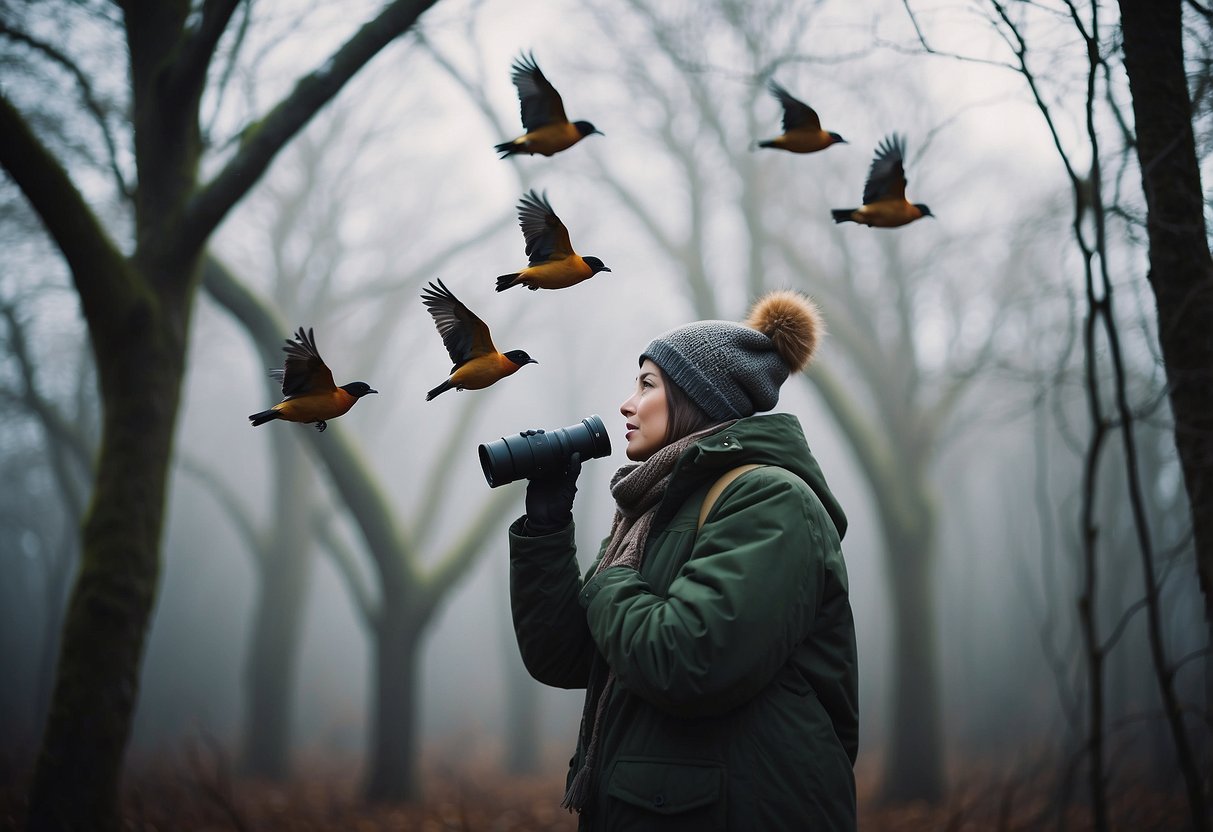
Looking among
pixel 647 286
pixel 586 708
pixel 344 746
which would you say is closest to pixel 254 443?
pixel 344 746

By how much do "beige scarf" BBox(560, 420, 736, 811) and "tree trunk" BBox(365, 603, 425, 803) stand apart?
19.3 ft

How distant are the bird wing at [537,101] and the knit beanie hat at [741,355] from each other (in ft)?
1.78

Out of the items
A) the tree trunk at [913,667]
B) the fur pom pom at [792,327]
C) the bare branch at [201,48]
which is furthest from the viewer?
the tree trunk at [913,667]

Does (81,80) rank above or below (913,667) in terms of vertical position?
above

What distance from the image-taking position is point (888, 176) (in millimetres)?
1848

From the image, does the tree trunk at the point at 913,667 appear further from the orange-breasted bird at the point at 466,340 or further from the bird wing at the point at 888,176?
the orange-breasted bird at the point at 466,340

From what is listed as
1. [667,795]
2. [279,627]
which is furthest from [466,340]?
[279,627]

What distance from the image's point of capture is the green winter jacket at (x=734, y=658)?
1.51 meters

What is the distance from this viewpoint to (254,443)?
21.0m

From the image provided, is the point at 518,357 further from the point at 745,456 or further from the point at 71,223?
the point at 71,223

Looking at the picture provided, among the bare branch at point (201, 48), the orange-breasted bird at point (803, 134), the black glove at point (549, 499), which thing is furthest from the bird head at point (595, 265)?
the bare branch at point (201, 48)

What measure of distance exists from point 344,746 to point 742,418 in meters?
14.8

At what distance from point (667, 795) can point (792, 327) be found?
3.55ft

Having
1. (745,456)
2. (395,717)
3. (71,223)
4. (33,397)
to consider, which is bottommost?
(395,717)
